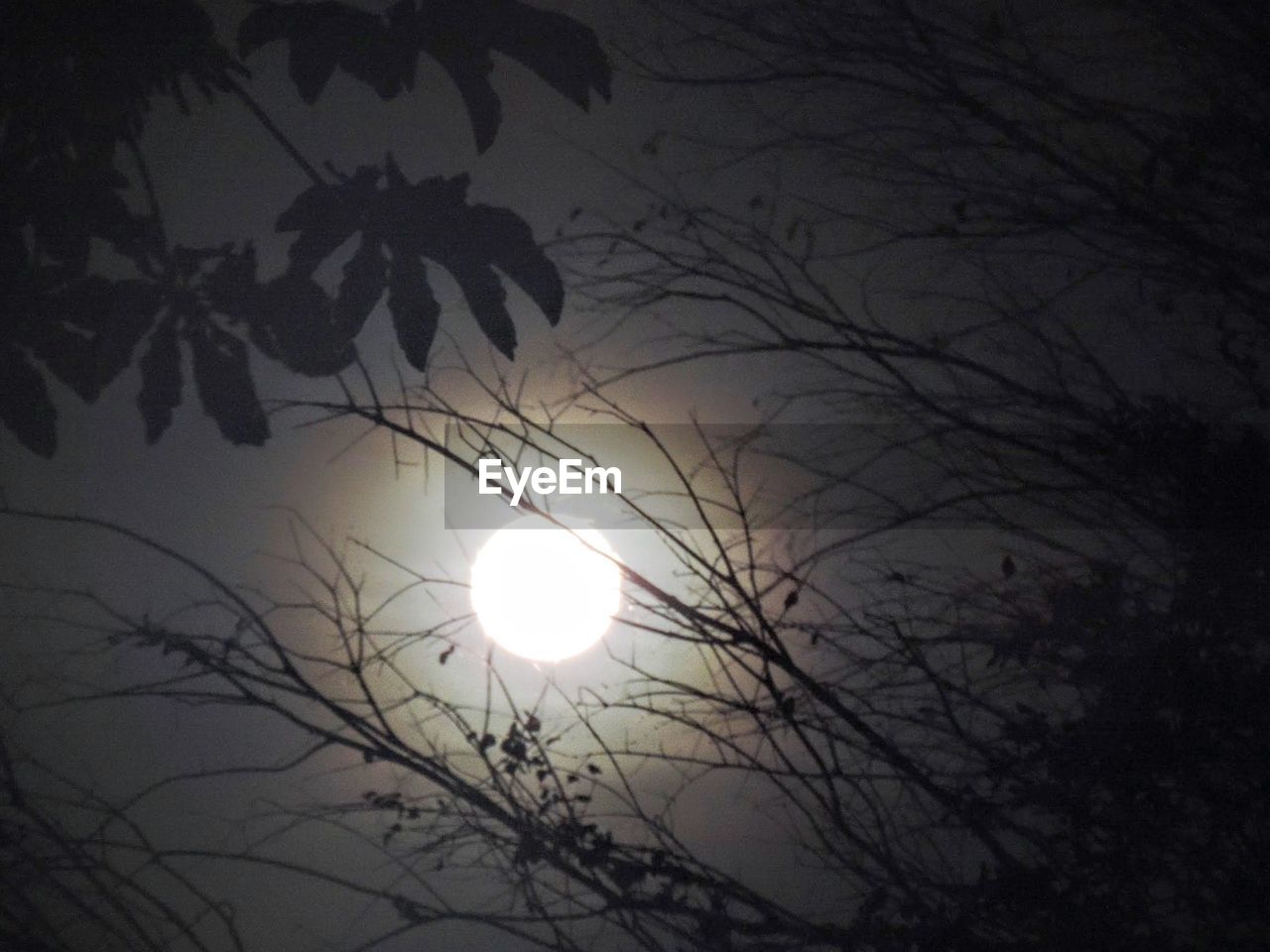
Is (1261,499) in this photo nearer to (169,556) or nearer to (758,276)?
(758,276)

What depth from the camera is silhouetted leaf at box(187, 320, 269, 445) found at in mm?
1410

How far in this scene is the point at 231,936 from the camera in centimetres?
146

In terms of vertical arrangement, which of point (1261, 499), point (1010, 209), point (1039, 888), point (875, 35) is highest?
point (875, 35)

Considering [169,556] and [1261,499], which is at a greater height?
[1261,499]

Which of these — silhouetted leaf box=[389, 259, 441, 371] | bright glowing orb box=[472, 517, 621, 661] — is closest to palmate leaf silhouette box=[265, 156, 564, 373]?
silhouetted leaf box=[389, 259, 441, 371]

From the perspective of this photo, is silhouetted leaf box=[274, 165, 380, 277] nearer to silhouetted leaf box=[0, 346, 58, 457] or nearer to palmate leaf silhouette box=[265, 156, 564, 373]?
palmate leaf silhouette box=[265, 156, 564, 373]

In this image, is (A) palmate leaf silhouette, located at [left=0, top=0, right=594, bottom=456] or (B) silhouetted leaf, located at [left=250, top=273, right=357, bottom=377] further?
(B) silhouetted leaf, located at [left=250, top=273, right=357, bottom=377]

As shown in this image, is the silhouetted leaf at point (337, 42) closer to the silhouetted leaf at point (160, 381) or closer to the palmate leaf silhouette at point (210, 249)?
the palmate leaf silhouette at point (210, 249)

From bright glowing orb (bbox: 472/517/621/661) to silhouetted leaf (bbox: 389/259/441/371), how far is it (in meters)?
0.28

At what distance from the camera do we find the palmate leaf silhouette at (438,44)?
1272mm

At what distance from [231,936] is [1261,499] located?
1.51m

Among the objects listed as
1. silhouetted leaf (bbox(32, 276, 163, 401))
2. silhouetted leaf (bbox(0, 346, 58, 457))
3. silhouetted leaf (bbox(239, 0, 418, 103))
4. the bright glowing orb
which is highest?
silhouetted leaf (bbox(239, 0, 418, 103))

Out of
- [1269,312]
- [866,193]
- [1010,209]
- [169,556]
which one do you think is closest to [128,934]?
[169,556]

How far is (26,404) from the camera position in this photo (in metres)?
1.45
